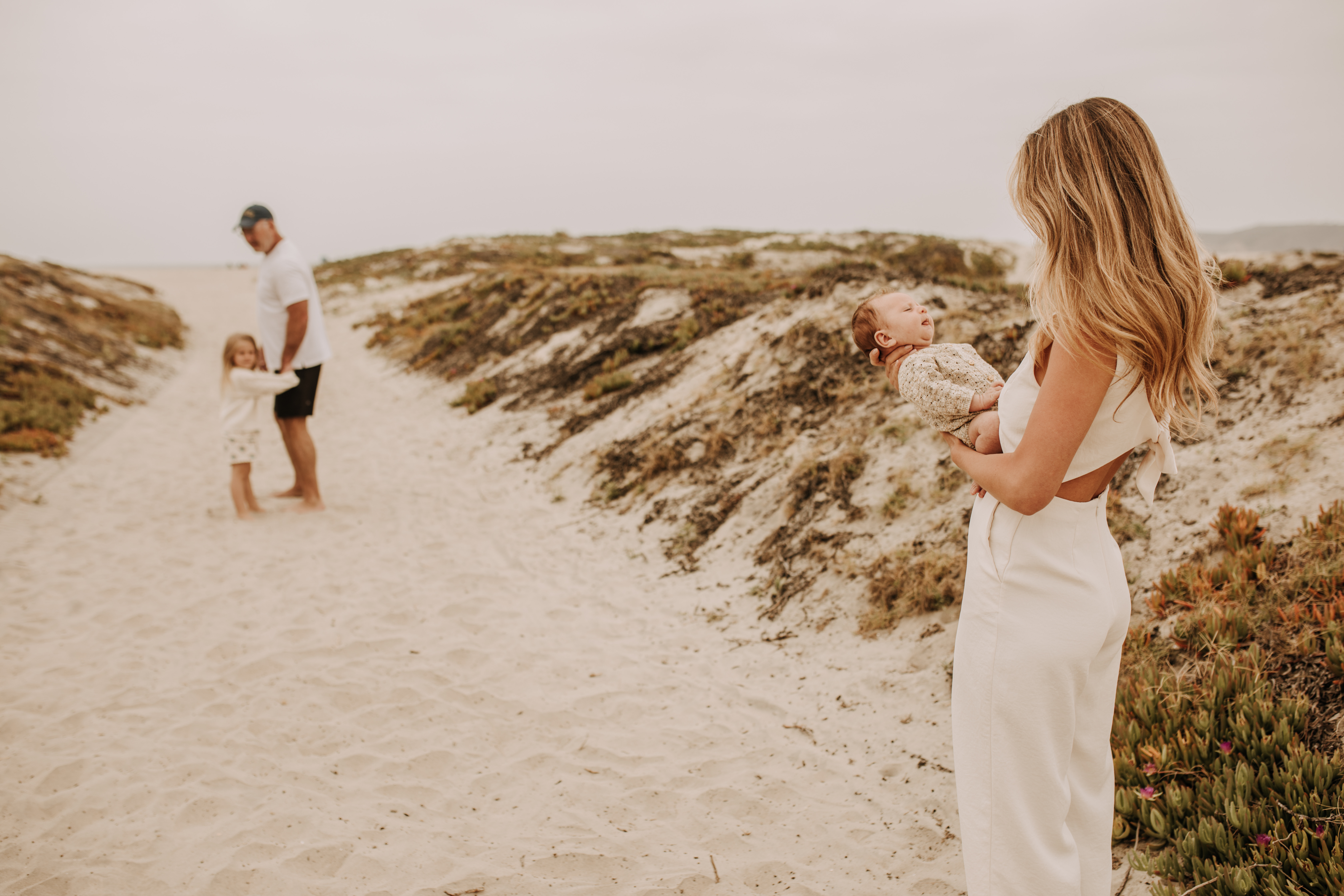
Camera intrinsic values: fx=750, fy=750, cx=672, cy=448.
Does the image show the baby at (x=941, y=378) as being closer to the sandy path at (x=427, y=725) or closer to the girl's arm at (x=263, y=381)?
the sandy path at (x=427, y=725)

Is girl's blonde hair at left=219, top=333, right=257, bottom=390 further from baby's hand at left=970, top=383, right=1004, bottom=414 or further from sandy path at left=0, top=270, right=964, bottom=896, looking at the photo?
baby's hand at left=970, top=383, right=1004, bottom=414

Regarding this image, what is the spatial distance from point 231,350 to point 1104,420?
26.8ft

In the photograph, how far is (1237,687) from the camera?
143 inches

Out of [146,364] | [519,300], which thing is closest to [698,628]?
[519,300]

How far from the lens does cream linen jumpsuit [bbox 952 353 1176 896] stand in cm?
193

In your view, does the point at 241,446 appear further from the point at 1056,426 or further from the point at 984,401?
the point at 1056,426

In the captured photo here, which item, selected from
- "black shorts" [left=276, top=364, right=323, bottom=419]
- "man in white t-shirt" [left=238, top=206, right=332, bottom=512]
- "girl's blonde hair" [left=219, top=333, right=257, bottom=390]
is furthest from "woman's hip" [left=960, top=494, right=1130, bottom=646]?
"girl's blonde hair" [left=219, top=333, right=257, bottom=390]

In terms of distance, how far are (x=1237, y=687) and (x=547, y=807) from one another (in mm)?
3471

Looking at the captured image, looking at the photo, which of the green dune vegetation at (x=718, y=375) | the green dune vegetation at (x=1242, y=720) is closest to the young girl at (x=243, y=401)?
the green dune vegetation at (x=718, y=375)

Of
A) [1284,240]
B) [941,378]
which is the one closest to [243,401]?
[941,378]

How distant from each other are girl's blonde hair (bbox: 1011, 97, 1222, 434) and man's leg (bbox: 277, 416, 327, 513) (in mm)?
7705

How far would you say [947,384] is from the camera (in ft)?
7.32

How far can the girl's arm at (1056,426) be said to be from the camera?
1.77 m

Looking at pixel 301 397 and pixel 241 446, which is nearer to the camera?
pixel 301 397
